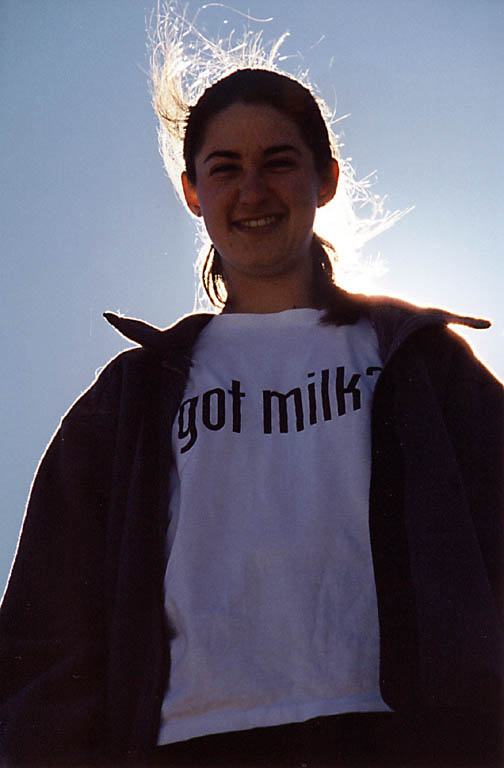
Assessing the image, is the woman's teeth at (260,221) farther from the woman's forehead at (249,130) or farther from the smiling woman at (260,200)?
the woman's forehead at (249,130)

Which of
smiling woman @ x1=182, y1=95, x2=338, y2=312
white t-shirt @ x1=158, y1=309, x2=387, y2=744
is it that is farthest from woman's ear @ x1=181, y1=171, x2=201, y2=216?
white t-shirt @ x1=158, y1=309, x2=387, y2=744

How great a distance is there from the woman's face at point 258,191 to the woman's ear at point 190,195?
28 centimetres

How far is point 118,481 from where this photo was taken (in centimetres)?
217

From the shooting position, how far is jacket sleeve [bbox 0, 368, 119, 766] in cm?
185

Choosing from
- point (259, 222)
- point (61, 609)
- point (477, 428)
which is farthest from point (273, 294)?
point (61, 609)

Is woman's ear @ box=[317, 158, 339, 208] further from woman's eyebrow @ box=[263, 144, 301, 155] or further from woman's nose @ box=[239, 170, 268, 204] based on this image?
woman's nose @ box=[239, 170, 268, 204]

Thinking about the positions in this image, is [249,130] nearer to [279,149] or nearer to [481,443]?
[279,149]

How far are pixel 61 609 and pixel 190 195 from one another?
1577 mm

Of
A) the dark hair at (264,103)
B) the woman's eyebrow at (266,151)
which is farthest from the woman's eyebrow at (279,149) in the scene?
the dark hair at (264,103)

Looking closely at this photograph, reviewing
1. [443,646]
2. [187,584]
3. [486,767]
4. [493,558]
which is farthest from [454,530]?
[187,584]

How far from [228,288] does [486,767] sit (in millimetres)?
1678

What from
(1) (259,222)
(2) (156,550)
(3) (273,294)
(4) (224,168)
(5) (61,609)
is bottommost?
(5) (61,609)

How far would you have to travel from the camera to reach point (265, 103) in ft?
8.64

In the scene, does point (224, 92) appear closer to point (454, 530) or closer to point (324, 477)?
point (324, 477)
